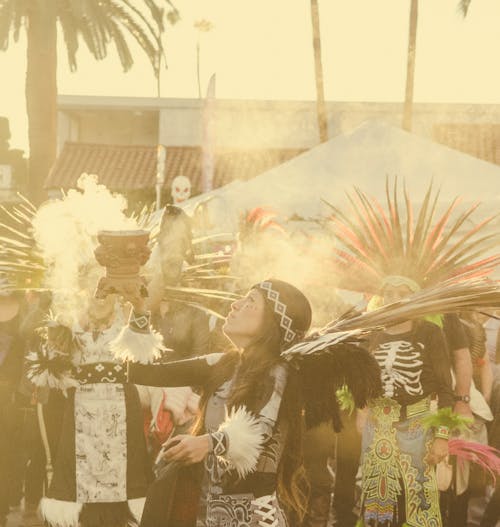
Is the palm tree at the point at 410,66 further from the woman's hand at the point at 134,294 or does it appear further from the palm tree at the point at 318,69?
the woman's hand at the point at 134,294

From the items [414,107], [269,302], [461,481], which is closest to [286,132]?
[414,107]

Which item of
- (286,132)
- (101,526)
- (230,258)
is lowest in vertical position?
→ (101,526)

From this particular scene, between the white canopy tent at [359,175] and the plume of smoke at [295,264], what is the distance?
1.36 metres

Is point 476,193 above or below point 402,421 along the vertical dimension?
above

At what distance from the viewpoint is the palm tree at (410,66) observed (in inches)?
1141

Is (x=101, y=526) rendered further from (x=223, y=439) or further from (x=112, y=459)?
(x=223, y=439)

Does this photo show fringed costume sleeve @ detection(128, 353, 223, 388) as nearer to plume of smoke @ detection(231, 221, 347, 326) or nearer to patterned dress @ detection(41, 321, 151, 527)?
patterned dress @ detection(41, 321, 151, 527)

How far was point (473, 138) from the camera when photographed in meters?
37.6

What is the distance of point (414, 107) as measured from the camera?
38.5 meters

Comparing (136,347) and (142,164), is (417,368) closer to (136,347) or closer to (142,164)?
(136,347)

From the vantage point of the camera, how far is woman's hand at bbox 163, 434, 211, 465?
159 inches

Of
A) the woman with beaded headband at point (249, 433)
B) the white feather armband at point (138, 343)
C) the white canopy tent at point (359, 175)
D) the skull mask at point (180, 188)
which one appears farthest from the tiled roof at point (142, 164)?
the woman with beaded headband at point (249, 433)

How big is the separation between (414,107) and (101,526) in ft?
111

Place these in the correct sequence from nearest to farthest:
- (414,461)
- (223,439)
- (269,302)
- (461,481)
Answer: (223,439)
(269,302)
(414,461)
(461,481)
